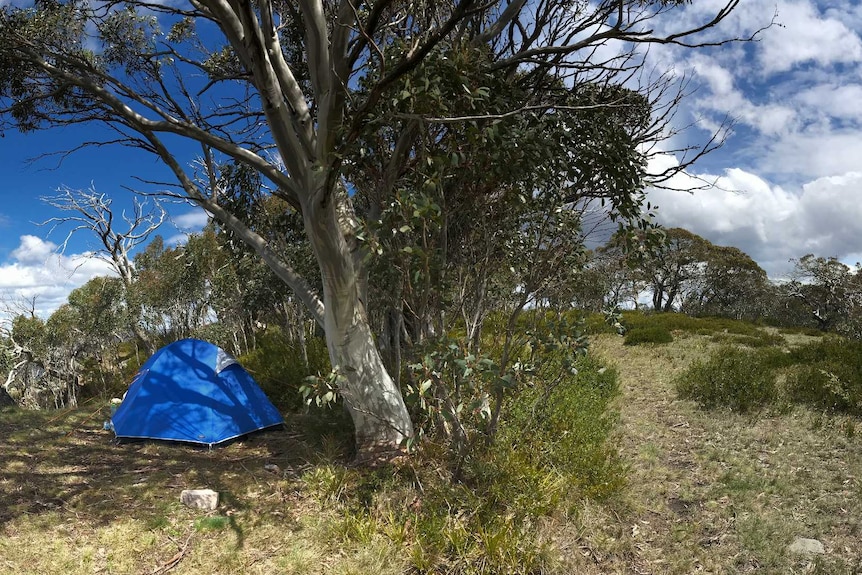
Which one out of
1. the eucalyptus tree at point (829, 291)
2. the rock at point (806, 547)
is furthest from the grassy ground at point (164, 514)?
the eucalyptus tree at point (829, 291)

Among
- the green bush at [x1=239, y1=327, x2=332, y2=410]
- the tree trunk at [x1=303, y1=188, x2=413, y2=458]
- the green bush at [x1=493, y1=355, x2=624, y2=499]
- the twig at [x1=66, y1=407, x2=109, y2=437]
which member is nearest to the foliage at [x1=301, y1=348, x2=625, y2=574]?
the green bush at [x1=493, y1=355, x2=624, y2=499]

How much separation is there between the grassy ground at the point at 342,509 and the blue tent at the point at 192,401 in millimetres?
248

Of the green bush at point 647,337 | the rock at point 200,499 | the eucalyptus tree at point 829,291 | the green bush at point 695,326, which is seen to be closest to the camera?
the rock at point 200,499

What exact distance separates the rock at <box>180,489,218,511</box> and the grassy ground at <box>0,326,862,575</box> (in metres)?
0.10

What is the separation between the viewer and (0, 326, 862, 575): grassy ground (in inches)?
158

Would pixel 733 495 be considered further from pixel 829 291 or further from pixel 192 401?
pixel 829 291

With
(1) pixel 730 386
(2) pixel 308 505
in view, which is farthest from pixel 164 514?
(1) pixel 730 386

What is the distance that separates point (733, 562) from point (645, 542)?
0.66 meters

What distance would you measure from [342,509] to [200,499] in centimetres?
→ 134

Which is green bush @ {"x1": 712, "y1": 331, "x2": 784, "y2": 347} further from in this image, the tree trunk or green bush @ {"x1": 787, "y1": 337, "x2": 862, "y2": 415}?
→ the tree trunk

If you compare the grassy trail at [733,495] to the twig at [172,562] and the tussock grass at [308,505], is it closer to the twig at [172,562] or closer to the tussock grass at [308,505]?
the tussock grass at [308,505]

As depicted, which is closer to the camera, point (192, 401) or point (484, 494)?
point (484, 494)

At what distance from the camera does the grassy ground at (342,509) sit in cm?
401

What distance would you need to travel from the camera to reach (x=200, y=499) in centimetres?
474
